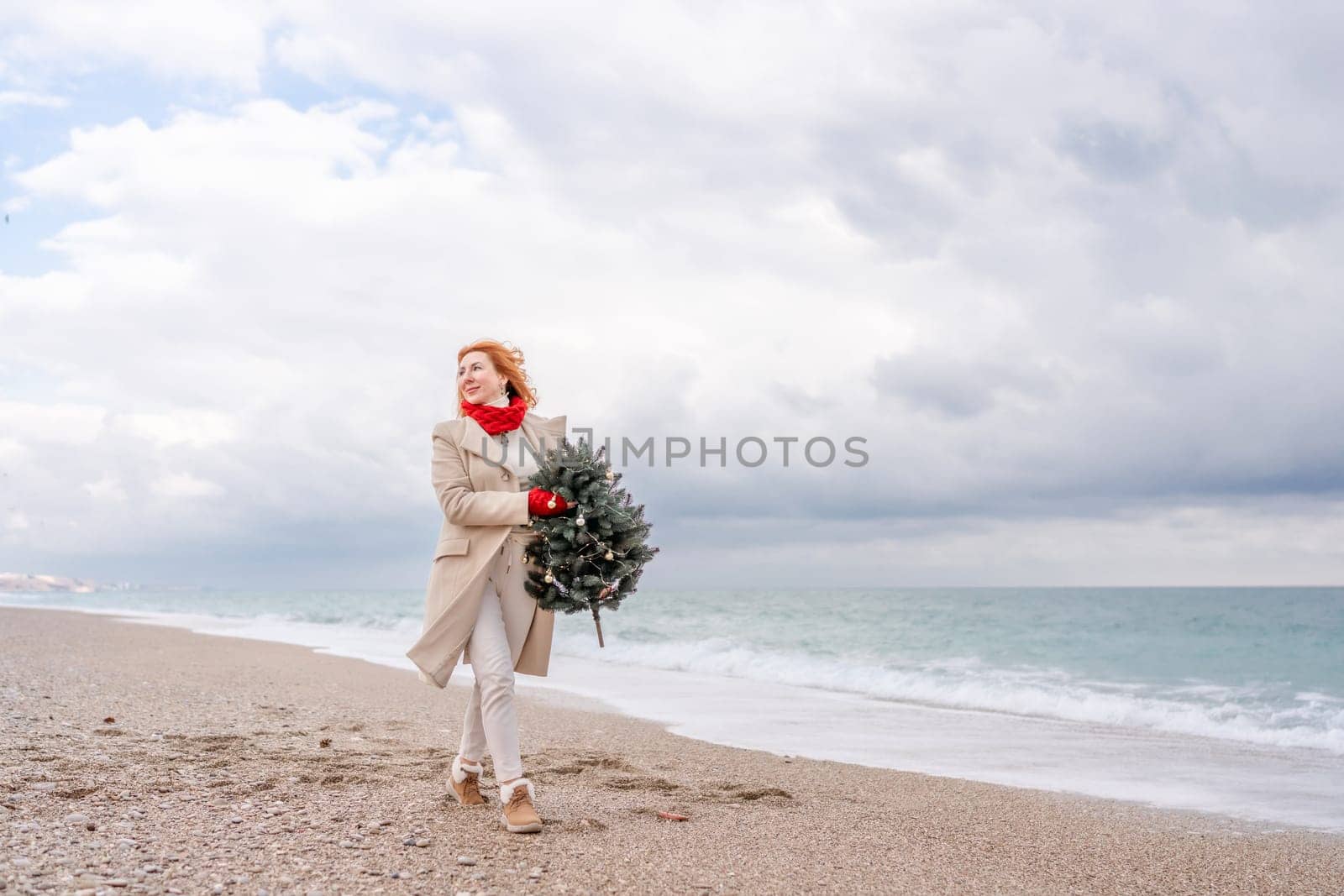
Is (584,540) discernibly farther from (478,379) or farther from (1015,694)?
(1015,694)

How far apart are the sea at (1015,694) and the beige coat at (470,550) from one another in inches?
153

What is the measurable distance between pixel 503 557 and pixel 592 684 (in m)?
9.36

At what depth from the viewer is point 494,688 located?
4461 millimetres

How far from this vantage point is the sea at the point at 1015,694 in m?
7.65

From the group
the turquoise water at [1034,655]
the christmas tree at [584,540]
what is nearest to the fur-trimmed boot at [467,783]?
the christmas tree at [584,540]

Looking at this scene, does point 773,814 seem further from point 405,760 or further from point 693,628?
point 693,628

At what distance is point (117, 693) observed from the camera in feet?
29.6

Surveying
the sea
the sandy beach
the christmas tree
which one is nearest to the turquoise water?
the sea

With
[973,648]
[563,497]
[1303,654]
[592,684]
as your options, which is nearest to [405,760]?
[563,497]

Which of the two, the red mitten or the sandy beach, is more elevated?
the red mitten

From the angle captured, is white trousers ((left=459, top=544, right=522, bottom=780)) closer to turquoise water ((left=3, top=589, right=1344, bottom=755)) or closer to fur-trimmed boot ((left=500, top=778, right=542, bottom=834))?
fur-trimmed boot ((left=500, top=778, right=542, bottom=834))

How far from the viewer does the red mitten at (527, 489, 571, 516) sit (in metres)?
4.48

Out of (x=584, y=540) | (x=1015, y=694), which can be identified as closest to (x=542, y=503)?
(x=584, y=540)

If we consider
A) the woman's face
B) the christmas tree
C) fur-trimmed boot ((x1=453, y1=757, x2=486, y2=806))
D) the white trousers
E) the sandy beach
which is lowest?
the sandy beach
